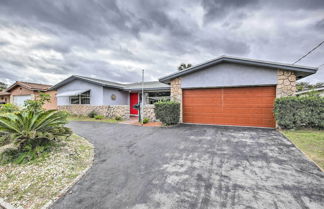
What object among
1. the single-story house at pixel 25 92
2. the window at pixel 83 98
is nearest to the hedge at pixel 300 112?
the window at pixel 83 98

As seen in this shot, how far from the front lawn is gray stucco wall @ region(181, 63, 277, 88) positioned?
6.76 meters

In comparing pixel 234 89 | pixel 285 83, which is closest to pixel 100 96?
pixel 234 89

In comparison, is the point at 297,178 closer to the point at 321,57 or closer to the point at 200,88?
the point at 200,88

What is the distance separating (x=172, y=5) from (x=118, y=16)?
392cm

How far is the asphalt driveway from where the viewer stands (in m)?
1.95

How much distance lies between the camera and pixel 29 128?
3465 millimetres

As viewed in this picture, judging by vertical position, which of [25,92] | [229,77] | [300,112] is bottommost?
[300,112]

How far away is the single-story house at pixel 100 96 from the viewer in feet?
39.7

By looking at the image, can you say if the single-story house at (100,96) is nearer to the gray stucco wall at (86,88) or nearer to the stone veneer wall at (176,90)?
the gray stucco wall at (86,88)

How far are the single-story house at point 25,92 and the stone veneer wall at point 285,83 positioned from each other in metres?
21.6

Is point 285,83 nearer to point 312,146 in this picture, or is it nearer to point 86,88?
point 312,146

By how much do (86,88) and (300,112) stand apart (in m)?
16.2

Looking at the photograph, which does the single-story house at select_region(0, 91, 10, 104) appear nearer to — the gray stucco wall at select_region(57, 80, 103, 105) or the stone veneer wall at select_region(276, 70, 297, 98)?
the gray stucco wall at select_region(57, 80, 103, 105)

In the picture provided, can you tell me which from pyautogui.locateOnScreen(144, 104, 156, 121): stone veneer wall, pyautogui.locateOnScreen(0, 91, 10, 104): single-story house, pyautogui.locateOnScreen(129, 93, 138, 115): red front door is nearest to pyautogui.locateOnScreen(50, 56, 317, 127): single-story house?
pyautogui.locateOnScreen(144, 104, 156, 121): stone veneer wall
